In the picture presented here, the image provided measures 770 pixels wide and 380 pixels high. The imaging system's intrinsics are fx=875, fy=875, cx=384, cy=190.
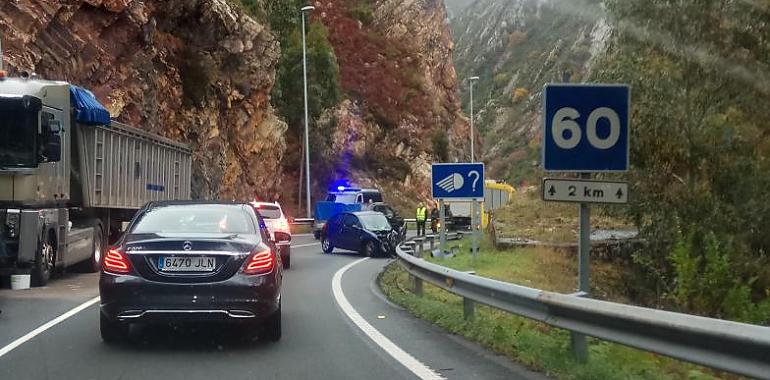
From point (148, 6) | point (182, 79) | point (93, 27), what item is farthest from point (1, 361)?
point (182, 79)

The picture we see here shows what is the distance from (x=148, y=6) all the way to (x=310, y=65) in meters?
28.1

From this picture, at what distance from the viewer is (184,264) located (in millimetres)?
8484

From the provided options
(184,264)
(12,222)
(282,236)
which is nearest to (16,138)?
(12,222)

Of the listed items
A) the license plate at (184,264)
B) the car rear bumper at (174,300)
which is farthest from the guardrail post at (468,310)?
the license plate at (184,264)

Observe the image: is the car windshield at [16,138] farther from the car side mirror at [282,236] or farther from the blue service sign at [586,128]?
the blue service sign at [586,128]

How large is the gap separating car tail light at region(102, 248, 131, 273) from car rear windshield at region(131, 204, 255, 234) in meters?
0.40

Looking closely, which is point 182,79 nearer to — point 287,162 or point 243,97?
point 243,97

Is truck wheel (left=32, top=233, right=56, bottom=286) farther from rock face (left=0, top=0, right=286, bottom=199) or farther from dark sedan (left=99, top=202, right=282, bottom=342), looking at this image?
rock face (left=0, top=0, right=286, bottom=199)

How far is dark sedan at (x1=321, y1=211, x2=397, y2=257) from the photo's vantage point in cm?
2639

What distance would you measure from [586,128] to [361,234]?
18705 millimetres

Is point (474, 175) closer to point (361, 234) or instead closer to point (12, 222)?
point (361, 234)

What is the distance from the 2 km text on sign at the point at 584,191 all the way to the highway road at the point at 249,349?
5.36 feet

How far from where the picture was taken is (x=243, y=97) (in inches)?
1832

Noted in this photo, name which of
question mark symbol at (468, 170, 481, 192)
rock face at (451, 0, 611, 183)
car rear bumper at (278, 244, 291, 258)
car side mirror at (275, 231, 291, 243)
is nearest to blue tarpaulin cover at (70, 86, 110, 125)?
car side mirror at (275, 231, 291, 243)
